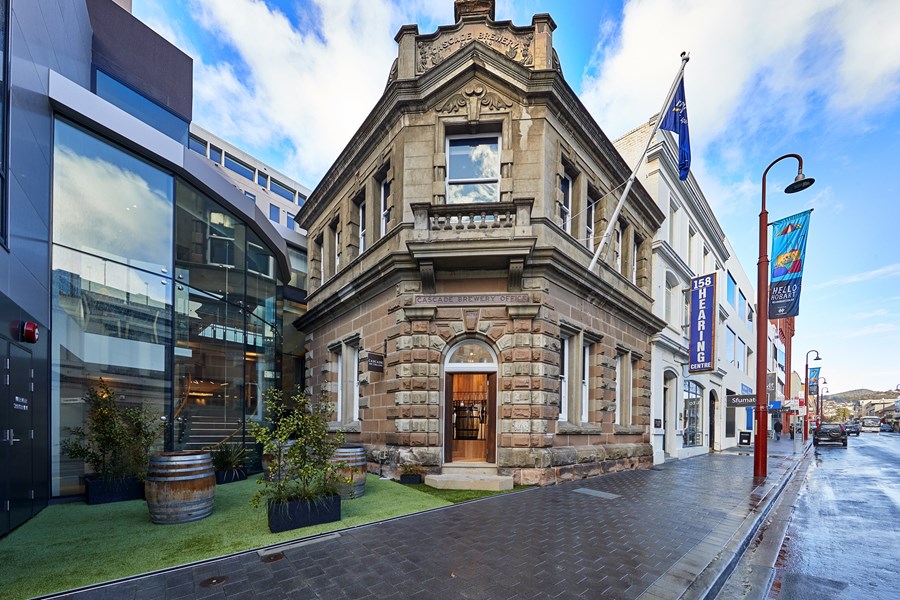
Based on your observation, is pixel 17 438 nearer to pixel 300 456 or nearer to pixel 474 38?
pixel 300 456

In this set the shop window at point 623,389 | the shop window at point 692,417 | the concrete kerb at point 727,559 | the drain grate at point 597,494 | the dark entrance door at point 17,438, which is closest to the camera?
the concrete kerb at point 727,559

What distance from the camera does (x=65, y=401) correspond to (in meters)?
8.11

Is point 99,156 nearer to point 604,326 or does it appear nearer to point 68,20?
point 68,20

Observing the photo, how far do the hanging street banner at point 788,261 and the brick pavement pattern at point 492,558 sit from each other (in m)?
11.6

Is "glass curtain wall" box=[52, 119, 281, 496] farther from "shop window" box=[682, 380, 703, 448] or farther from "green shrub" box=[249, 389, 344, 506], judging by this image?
"shop window" box=[682, 380, 703, 448]

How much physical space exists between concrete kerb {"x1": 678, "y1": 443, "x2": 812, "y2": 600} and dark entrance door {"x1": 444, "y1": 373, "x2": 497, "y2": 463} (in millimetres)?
5258

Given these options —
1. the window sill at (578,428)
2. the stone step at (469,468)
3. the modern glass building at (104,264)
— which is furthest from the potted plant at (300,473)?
the window sill at (578,428)

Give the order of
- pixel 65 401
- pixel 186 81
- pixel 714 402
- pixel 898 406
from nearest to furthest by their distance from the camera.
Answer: pixel 65 401 < pixel 186 81 < pixel 714 402 < pixel 898 406

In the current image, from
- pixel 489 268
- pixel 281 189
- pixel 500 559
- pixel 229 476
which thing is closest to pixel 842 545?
pixel 500 559

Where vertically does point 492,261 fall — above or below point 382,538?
above

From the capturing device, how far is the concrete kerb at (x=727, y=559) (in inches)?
182

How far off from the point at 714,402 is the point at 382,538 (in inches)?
963

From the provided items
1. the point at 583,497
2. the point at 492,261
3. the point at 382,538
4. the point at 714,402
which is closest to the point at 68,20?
the point at 492,261

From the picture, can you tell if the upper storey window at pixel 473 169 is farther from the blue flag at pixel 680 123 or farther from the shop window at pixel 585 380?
the shop window at pixel 585 380
